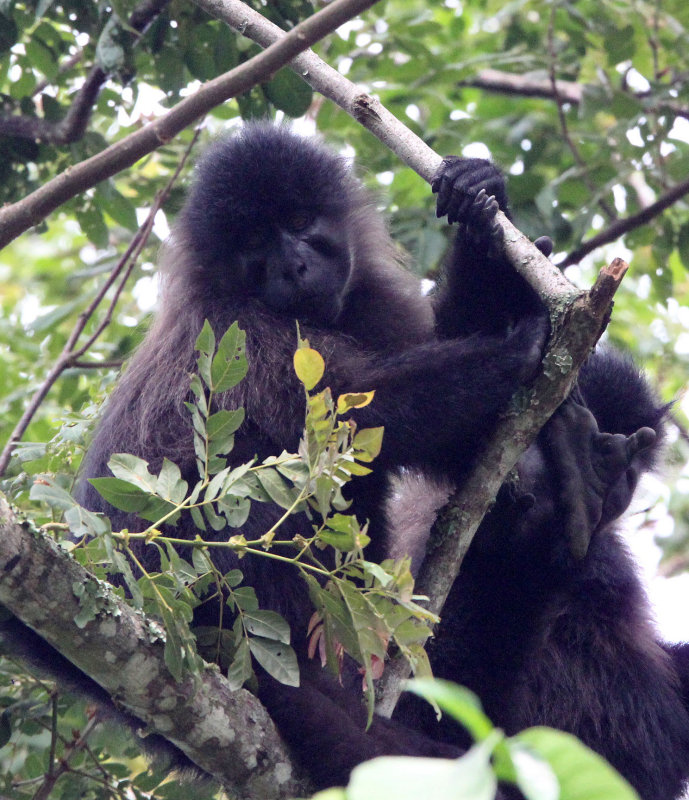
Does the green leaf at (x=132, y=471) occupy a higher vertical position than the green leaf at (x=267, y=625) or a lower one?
higher

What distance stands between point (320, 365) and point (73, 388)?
2.76m

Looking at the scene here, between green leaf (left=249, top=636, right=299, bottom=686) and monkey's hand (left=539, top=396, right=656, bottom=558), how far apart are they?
1.29m

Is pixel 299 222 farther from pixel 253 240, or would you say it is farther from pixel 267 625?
pixel 267 625

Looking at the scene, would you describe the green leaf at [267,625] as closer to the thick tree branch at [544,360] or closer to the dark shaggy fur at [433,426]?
the dark shaggy fur at [433,426]

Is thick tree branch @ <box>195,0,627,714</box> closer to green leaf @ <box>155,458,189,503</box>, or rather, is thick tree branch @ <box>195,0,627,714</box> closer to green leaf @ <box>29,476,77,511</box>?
green leaf @ <box>155,458,189,503</box>

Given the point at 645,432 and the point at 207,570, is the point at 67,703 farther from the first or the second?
the point at 645,432

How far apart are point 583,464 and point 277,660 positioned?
147 centimetres

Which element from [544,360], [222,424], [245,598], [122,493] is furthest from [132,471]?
[544,360]

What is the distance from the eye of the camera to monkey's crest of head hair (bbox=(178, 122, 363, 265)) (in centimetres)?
387

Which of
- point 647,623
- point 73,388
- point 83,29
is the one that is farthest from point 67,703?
point 83,29

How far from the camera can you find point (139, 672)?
93.9 inches

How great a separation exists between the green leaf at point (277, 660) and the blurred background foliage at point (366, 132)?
1.22m

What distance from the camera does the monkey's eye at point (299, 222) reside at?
3.93 meters

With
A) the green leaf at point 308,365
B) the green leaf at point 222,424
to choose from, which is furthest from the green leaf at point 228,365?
the green leaf at point 308,365
